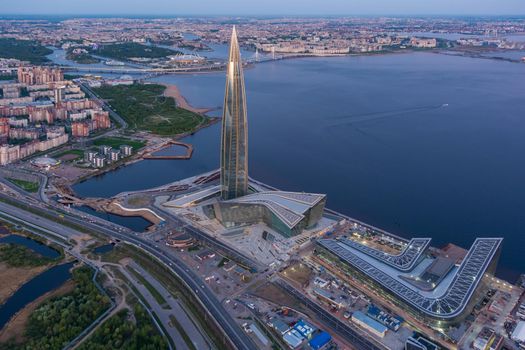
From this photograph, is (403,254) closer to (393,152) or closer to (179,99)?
(393,152)

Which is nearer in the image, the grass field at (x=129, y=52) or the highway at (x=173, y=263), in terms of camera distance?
the highway at (x=173, y=263)

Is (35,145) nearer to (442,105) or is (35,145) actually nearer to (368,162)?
(368,162)

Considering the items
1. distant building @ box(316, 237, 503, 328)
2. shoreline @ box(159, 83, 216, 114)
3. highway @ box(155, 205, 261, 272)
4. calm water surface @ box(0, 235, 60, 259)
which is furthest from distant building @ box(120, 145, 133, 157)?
distant building @ box(316, 237, 503, 328)

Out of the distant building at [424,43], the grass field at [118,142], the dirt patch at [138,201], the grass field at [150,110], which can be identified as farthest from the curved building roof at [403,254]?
the distant building at [424,43]

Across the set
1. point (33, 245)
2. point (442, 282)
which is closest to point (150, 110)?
point (33, 245)

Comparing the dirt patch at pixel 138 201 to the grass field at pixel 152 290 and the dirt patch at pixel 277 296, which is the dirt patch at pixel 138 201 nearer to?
the grass field at pixel 152 290

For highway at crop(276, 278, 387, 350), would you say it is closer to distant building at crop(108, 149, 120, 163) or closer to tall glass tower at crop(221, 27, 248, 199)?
tall glass tower at crop(221, 27, 248, 199)

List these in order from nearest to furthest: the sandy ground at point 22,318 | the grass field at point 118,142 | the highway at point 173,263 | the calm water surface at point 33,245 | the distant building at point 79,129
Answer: the sandy ground at point 22,318
the highway at point 173,263
the calm water surface at point 33,245
the grass field at point 118,142
the distant building at point 79,129

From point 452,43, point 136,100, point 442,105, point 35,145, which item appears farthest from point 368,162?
point 452,43
